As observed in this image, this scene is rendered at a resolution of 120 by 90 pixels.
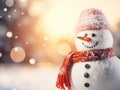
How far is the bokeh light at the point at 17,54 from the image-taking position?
1347 millimetres

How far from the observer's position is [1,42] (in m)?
1.36

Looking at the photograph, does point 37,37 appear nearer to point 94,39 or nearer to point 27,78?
point 27,78

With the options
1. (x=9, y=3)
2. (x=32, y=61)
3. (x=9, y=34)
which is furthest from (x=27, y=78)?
(x=9, y=3)

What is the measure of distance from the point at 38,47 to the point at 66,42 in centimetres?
11

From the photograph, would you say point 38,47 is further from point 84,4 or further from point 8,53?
point 84,4

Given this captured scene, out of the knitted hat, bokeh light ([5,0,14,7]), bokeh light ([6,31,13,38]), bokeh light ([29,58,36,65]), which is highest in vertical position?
bokeh light ([5,0,14,7])

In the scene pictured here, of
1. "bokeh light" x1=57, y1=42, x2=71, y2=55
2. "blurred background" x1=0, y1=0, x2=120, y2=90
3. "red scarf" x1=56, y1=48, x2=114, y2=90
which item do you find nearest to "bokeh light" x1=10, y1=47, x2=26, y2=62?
"blurred background" x1=0, y1=0, x2=120, y2=90

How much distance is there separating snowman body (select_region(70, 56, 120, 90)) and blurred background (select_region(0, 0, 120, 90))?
182 millimetres

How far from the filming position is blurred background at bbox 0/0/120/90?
1.29 meters

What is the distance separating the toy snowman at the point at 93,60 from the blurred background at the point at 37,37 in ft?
0.52

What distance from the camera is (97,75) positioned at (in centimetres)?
110

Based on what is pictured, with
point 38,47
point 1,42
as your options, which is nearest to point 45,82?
point 38,47

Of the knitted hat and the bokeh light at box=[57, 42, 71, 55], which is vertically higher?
the knitted hat

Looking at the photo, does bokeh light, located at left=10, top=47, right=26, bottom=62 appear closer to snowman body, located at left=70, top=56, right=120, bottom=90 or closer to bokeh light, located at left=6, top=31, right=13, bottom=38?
bokeh light, located at left=6, top=31, right=13, bottom=38
